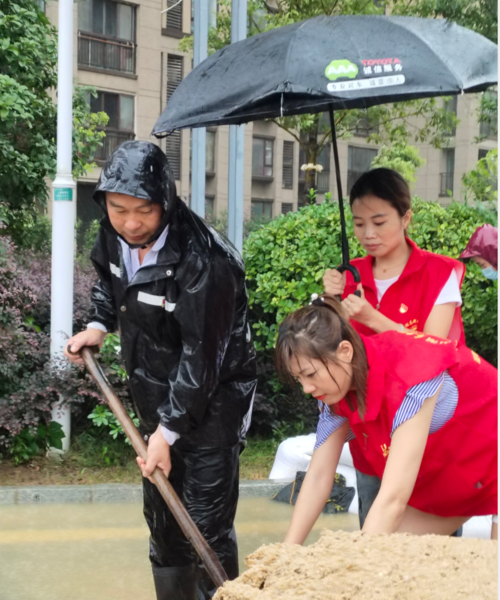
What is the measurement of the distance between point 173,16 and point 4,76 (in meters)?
18.1

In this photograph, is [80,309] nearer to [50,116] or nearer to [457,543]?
[50,116]

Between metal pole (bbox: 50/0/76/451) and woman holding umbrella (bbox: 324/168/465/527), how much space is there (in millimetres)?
3127

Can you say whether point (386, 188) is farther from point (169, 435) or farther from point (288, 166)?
point (288, 166)

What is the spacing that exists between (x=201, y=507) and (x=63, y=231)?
3.22 m

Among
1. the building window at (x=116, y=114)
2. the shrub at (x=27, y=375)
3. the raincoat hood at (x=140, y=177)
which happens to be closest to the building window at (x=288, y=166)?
the building window at (x=116, y=114)

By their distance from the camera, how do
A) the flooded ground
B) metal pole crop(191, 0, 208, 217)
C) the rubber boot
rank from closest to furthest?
the rubber boot
the flooded ground
metal pole crop(191, 0, 208, 217)

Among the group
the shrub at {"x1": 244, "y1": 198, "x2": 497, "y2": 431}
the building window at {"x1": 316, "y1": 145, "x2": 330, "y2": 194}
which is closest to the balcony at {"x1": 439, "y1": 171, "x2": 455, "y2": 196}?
the building window at {"x1": 316, "y1": 145, "x2": 330, "y2": 194}

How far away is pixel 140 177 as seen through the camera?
251 cm

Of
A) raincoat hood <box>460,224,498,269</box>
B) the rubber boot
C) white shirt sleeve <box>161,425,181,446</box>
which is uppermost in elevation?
raincoat hood <box>460,224,498,269</box>

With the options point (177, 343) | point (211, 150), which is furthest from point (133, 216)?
point (211, 150)

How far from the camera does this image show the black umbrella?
96.1 inches

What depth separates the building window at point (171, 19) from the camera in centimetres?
2280

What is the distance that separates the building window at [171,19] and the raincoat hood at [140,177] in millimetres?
21467

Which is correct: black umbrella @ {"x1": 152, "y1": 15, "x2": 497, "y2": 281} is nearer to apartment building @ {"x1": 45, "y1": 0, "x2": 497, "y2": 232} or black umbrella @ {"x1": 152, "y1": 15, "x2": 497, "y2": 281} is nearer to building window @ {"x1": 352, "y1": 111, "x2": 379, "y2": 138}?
building window @ {"x1": 352, "y1": 111, "x2": 379, "y2": 138}
